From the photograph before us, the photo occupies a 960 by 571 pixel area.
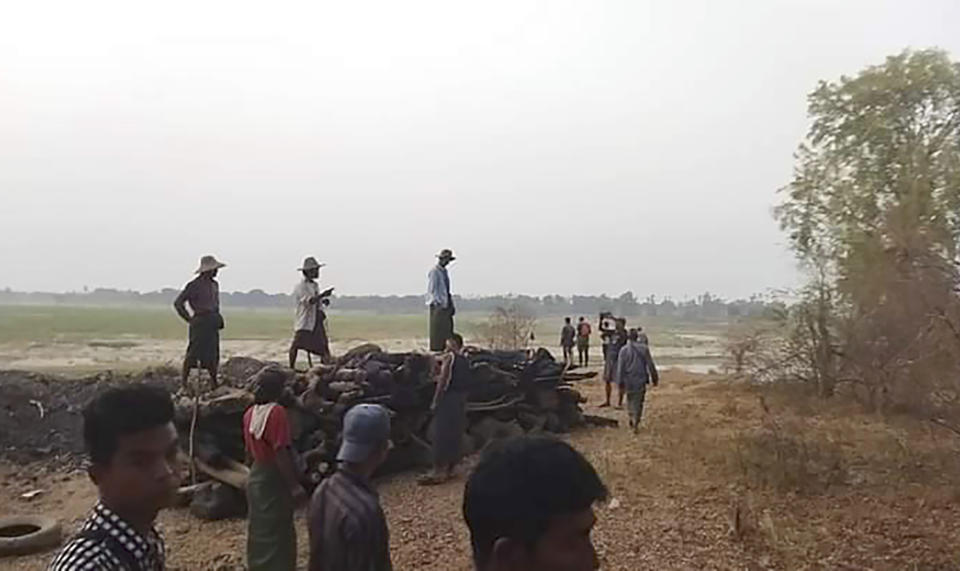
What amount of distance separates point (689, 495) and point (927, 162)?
43.0 ft

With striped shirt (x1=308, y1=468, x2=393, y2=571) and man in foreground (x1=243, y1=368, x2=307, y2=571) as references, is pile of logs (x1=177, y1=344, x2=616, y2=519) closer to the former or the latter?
man in foreground (x1=243, y1=368, x2=307, y2=571)

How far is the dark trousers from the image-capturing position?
11.8 m

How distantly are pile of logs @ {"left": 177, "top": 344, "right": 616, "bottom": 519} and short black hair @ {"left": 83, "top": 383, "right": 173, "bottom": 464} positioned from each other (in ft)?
22.4

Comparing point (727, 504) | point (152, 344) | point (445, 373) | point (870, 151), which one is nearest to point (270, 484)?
point (445, 373)

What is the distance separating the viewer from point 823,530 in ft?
28.0

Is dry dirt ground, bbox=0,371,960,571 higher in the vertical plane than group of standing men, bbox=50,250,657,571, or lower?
lower

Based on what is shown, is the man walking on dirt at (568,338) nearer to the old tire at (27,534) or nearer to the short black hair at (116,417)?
the old tire at (27,534)

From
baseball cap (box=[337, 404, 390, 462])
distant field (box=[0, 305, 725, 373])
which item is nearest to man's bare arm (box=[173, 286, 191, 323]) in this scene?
baseball cap (box=[337, 404, 390, 462])

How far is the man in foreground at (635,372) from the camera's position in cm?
1295

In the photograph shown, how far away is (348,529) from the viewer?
355 cm

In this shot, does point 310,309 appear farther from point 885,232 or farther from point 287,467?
point 885,232

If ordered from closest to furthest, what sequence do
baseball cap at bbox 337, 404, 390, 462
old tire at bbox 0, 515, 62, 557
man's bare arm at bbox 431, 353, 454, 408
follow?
1. baseball cap at bbox 337, 404, 390, 462
2. old tire at bbox 0, 515, 62, 557
3. man's bare arm at bbox 431, 353, 454, 408

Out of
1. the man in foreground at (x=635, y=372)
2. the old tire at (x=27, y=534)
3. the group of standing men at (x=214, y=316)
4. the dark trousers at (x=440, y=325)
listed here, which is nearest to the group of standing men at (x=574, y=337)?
the man in foreground at (x=635, y=372)

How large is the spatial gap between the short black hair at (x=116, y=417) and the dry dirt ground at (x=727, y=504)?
558 centimetres
